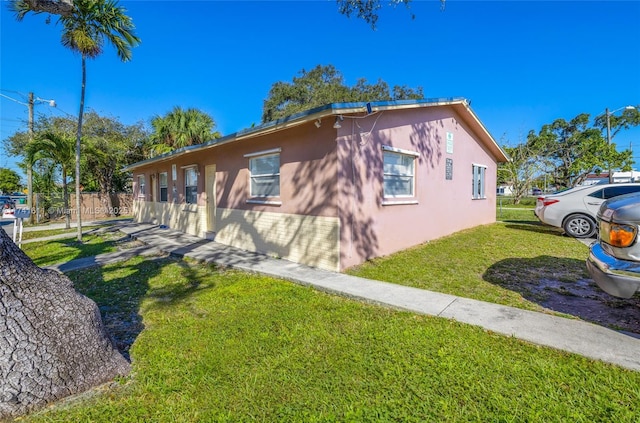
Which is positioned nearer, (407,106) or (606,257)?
(606,257)

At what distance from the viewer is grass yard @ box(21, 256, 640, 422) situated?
2.24 meters

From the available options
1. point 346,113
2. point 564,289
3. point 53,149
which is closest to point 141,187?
point 53,149

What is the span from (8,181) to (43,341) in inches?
2120

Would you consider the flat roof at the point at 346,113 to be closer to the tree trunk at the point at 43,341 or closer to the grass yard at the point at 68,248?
the grass yard at the point at 68,248

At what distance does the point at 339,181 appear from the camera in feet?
19.3

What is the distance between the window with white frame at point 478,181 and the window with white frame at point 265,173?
25.8ft

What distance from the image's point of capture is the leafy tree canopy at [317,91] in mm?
28875

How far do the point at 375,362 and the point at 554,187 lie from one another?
41.3 m

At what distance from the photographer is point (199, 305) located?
450 cm

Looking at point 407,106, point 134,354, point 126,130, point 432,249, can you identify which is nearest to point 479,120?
point 407,106

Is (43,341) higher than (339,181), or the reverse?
(339,181)

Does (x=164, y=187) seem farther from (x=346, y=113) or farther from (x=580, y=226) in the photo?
(x=580, y=226)

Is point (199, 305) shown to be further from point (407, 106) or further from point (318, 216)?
point (407, 106)

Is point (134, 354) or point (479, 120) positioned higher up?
point (479, 120)
